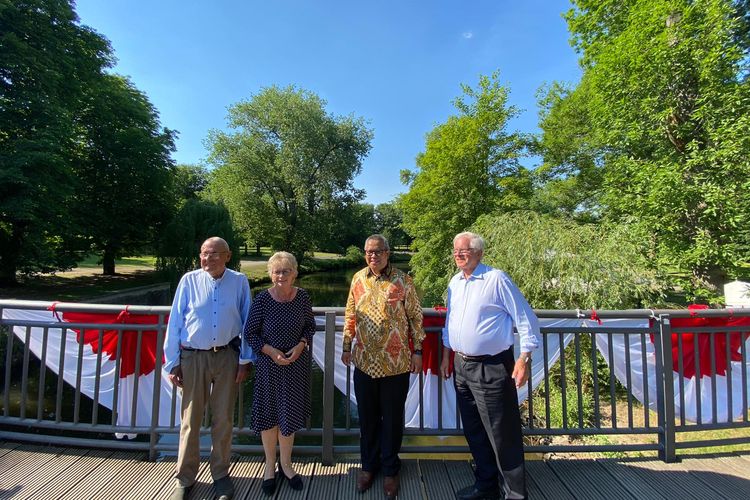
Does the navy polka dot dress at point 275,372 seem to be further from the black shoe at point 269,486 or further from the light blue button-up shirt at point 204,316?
the black shoe at point 269,486

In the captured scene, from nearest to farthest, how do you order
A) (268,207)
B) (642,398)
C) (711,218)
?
(642,398) → (711,218) → (268,207)

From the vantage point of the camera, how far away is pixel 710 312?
9.21 ft

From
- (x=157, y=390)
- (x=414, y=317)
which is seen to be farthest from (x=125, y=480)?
(x=414, y=317)

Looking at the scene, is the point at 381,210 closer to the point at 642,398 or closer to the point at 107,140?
the point at 107,140

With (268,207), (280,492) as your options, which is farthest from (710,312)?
(268,207)

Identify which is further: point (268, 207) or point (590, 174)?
point (268, 207)

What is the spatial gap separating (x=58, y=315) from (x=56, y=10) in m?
16.4

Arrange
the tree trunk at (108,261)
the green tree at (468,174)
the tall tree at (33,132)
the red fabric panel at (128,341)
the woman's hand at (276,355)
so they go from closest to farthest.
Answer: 1. the woman's hand at (276,355)
2. the red fabric panel at (128,341)
3. the tall tree at (33,132)
4. the green tree at (468,174)
5. the tree trunk at (108,261)

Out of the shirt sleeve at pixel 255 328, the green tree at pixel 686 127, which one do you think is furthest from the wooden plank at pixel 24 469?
the green tree at pixel 686 127

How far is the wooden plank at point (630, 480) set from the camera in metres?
2.36

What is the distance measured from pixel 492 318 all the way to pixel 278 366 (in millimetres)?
1404

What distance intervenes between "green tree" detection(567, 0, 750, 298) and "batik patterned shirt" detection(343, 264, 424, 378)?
8242 millimetres

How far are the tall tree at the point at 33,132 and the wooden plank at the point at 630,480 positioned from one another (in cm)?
1495

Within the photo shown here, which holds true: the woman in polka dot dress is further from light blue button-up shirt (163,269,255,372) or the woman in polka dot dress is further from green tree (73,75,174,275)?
green tree (73,75,174,275)
